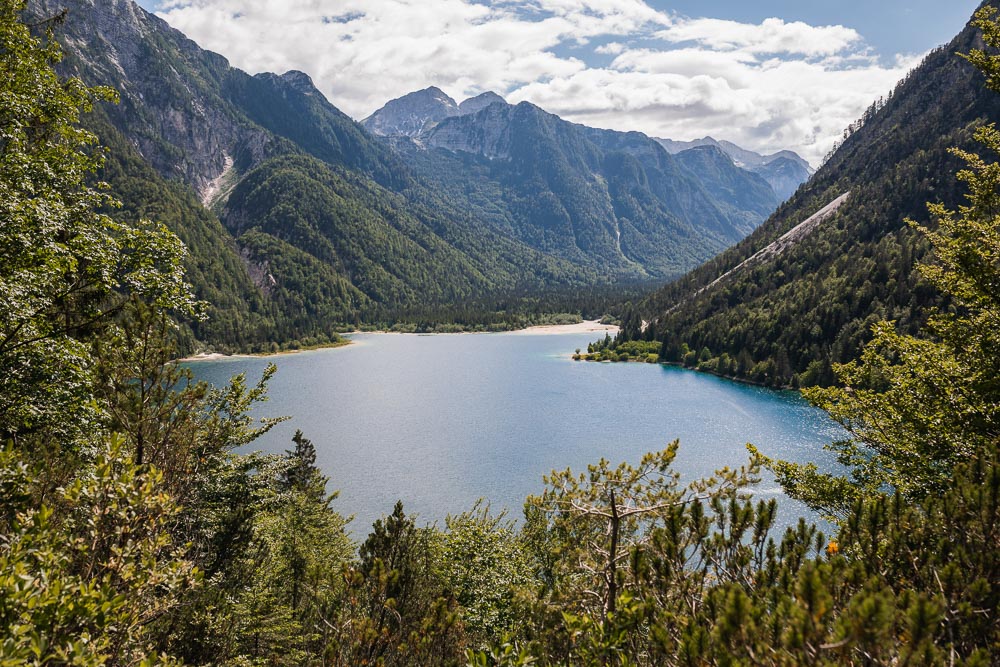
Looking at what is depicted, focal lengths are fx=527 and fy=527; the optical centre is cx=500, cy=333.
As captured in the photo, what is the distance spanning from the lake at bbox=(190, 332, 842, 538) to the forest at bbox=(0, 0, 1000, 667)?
30351 mm

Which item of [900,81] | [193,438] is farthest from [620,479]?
[900,81]

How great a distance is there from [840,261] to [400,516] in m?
135

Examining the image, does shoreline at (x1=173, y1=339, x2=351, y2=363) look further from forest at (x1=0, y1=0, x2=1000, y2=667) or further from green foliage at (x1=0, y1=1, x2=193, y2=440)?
forest at (x1=0, y1=0, x2=1000, y2=667)

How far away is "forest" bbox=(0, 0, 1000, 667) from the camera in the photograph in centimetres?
466

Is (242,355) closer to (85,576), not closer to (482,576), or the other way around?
(482,576)

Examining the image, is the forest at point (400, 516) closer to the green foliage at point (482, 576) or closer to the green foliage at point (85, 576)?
Answer: the green foliage at point (85, 576)

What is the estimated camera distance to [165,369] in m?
8.60

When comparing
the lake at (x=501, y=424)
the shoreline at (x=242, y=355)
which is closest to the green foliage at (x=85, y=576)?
the lake at (x=501, y=424)

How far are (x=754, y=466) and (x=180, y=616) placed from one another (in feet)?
40.0

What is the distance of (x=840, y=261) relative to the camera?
120812 mm

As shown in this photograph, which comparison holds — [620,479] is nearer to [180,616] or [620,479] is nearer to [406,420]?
[180,616]

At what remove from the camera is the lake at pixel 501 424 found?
169ft

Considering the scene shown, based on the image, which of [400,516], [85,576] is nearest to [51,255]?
[85,576]

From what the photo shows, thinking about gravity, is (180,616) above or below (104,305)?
below
